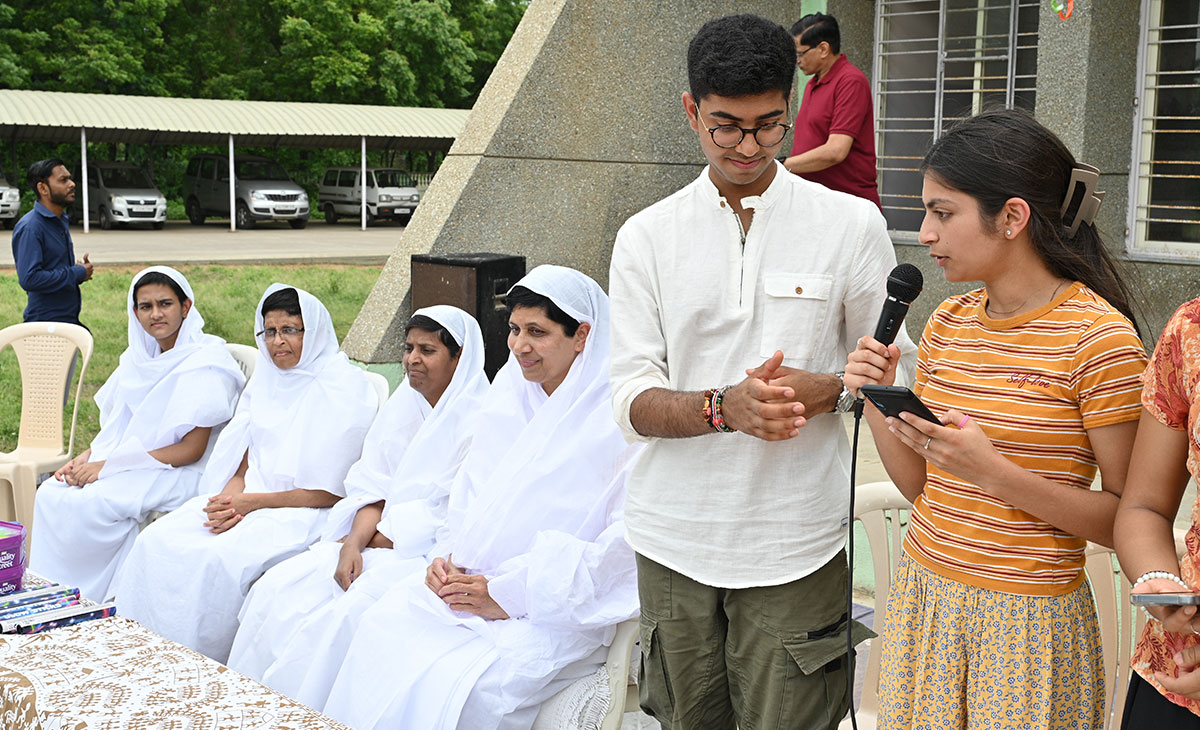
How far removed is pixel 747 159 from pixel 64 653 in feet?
7.08

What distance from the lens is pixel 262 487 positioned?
191 inches

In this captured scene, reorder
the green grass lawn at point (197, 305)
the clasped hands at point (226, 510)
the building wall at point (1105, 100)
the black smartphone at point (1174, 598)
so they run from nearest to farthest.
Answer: the black smartphone at point (1174, 598), the clasped hands at point (226, 510), the building wall at point (1105, 100), the green grass lawn at point (197, 305)

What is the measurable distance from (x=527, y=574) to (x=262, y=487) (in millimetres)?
1941

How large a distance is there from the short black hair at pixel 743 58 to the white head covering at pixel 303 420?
2809mm

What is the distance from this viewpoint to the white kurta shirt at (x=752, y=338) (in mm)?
2406

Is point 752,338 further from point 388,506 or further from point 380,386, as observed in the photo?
point 380,386

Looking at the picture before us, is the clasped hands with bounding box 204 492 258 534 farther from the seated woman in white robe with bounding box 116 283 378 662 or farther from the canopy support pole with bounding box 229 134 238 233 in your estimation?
the canopy support pole with bounding box 229 134 238 233

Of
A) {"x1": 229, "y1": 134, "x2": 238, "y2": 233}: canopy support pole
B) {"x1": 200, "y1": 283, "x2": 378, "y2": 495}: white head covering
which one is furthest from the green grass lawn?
{"x1": 229, "y1": 134, "x2": 238, "y2": 233}: canopy support pole

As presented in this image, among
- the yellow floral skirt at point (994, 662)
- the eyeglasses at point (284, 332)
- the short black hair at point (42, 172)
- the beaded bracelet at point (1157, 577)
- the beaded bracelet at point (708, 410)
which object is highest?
the short black hair at point (42, 172)

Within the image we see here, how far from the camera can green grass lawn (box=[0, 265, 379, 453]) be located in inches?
383

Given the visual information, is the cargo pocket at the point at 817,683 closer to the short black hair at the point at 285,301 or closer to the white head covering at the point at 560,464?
the white head covering at the point at 560,464

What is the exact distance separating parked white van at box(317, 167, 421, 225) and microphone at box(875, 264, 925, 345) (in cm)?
3020

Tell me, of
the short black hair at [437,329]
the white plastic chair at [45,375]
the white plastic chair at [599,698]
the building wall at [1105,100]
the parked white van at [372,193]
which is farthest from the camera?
the parked white van at [372,193]

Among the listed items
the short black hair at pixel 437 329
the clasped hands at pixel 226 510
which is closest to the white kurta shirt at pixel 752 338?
the short black hair at pixel 437 329
